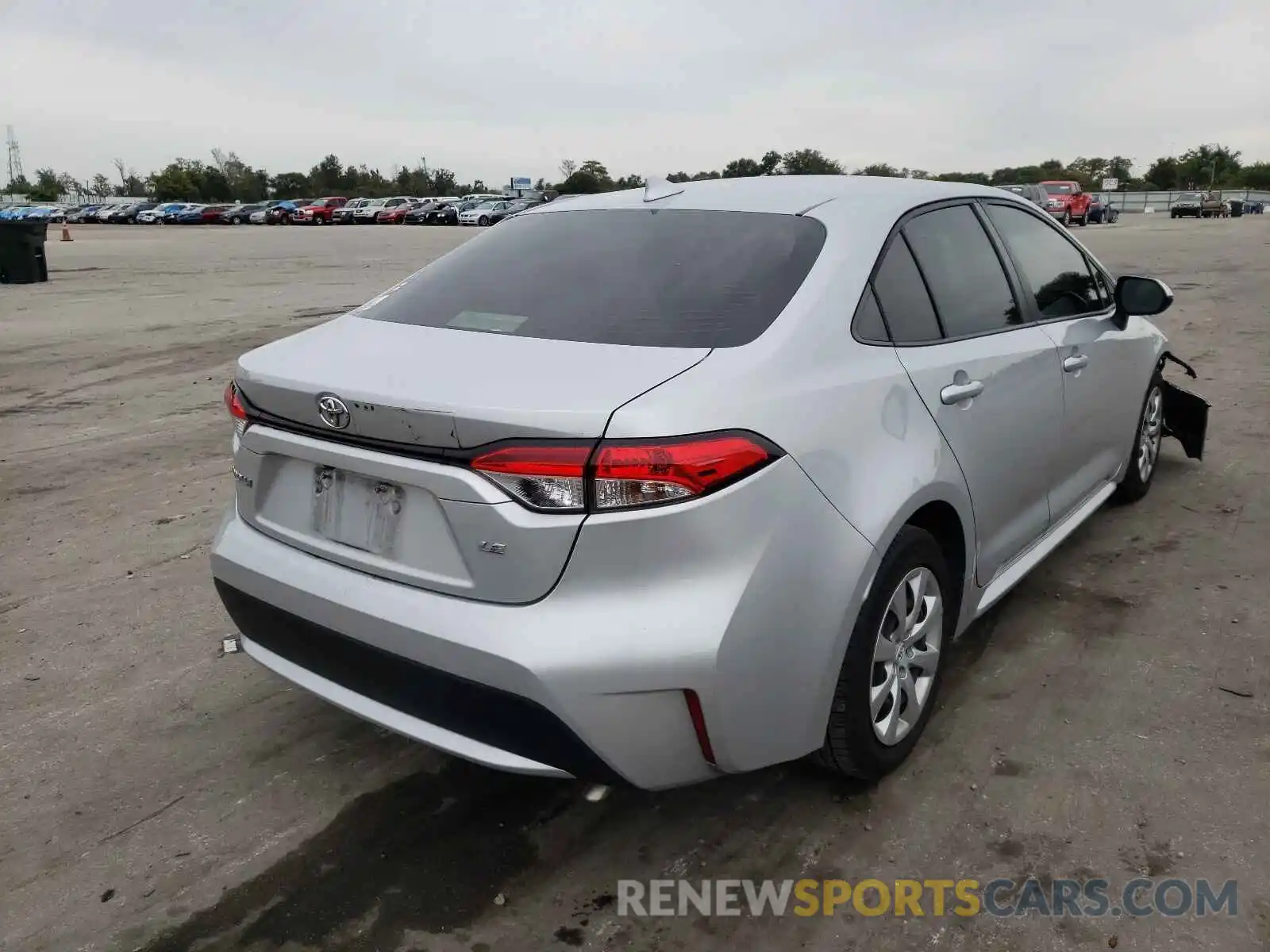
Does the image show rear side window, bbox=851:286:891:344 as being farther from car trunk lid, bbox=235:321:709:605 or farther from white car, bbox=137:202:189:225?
white car, bbox=137:202:189:225

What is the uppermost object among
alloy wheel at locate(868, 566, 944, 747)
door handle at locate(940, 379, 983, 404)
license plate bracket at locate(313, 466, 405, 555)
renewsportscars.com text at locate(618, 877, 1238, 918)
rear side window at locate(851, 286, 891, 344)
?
rear side window at locate(851, 286, 891, 344)

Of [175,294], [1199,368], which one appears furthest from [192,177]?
[1199,368]

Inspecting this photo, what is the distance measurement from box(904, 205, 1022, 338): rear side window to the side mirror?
991 millimetres

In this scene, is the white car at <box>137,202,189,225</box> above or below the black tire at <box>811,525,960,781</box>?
above

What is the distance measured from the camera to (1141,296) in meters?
4.18

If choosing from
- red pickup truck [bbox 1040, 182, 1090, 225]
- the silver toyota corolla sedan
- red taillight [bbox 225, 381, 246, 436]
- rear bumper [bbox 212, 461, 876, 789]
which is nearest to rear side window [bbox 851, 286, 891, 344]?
the silver toyota corolla sedan

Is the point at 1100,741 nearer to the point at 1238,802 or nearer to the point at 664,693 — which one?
the point at 1238,802

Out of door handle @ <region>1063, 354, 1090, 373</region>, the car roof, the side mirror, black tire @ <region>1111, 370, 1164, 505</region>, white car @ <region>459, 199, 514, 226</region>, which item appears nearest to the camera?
the car roof

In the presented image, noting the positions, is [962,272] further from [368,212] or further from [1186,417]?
[368,212]

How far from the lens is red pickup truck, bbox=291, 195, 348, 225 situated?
5819cm

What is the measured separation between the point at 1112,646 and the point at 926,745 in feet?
3.56

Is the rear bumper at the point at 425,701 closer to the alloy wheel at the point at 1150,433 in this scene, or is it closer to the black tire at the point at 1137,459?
the black tire at the point at 1137,459

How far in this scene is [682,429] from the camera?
2.11m

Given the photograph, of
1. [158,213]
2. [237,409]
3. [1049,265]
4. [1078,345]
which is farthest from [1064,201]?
[158,213]
